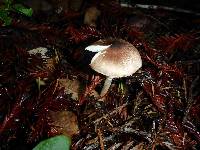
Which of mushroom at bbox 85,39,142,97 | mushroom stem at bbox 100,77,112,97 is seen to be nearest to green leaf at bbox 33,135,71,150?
mushroom at bbox 85,39,142,97

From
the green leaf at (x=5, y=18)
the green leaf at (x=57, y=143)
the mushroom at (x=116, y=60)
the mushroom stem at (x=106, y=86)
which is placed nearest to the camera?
the green leaf at (x=57, y=143)

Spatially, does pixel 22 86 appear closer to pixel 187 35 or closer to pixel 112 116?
pixel 112 116

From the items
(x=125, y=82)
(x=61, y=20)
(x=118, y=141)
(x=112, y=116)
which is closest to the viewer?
(x=118, y=141)

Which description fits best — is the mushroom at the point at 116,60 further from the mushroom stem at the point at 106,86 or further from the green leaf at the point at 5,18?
the green leaf at the point at 5,18

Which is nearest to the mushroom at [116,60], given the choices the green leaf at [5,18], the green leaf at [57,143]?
the green leaf at [57,143]

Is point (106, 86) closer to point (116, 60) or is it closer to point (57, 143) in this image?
point (116, 60)

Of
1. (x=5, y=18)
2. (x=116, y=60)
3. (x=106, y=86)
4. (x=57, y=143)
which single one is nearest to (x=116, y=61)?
(x=116, y=60)

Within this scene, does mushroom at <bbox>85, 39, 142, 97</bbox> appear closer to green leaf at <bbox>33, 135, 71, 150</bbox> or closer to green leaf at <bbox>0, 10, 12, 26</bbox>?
green leaf at <bbox>33, 135, 71, 150</bbox>

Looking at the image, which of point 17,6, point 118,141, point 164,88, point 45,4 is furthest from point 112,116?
point 45,4

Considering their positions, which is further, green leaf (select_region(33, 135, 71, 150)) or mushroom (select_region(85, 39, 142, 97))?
mushroom (select_region(85, 39, 142, 97))
